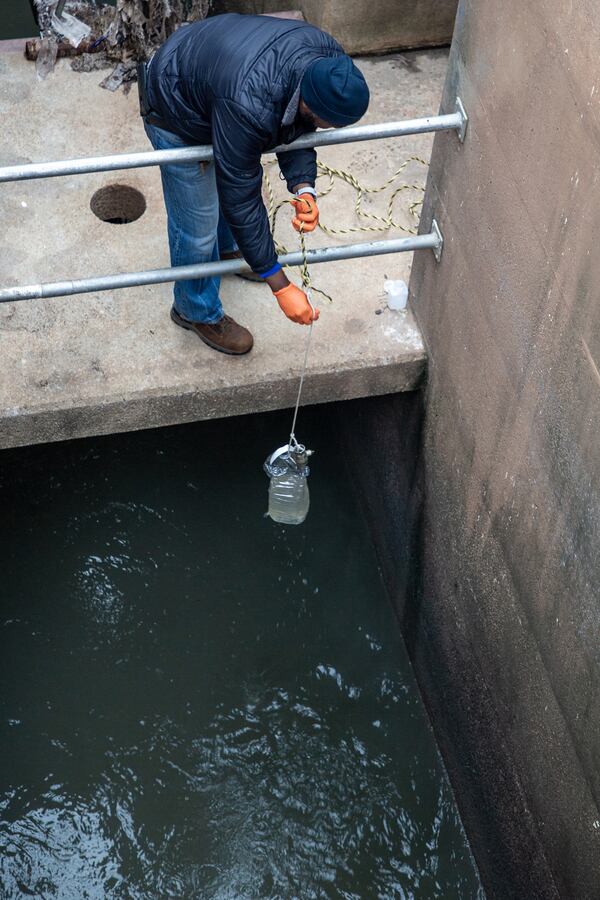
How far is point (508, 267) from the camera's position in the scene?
3555 mm

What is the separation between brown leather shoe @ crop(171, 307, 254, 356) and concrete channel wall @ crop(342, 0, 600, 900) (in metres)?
0.81

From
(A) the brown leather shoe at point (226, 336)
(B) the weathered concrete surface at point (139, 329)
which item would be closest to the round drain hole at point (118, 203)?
(B) the weathered concrete surface at point (139, 329)

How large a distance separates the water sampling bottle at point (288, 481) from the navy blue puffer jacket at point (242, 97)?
3.25 feet

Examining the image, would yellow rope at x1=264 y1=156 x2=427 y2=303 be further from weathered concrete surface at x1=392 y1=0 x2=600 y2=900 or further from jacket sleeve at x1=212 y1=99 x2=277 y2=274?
jacket sleeve at x1=212 y1=99 x2=277 y2=274

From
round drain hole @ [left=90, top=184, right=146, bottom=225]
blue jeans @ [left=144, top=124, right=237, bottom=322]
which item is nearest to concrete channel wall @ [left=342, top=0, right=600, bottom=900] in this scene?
blue jeans @ [left=144, top=124, right=237, bottom=322]

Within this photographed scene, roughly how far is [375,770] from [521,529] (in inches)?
72.5

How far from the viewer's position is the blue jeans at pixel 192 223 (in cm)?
387

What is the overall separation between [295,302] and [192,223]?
0.58 meters

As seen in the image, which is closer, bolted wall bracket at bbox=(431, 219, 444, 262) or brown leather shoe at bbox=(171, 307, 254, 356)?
bolted wall bracket at bbox=(431, 219, 444, 262)

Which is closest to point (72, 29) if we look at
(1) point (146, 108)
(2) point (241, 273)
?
(2) point (241, 273)

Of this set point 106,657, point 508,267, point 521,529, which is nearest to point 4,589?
point 106,657

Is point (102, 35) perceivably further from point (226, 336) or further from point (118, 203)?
point (226, 336)

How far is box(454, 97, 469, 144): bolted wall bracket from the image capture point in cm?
371

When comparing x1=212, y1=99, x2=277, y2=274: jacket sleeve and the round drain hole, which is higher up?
x1=212, y1=99, x2=277, y2=274: jacket sleeve
